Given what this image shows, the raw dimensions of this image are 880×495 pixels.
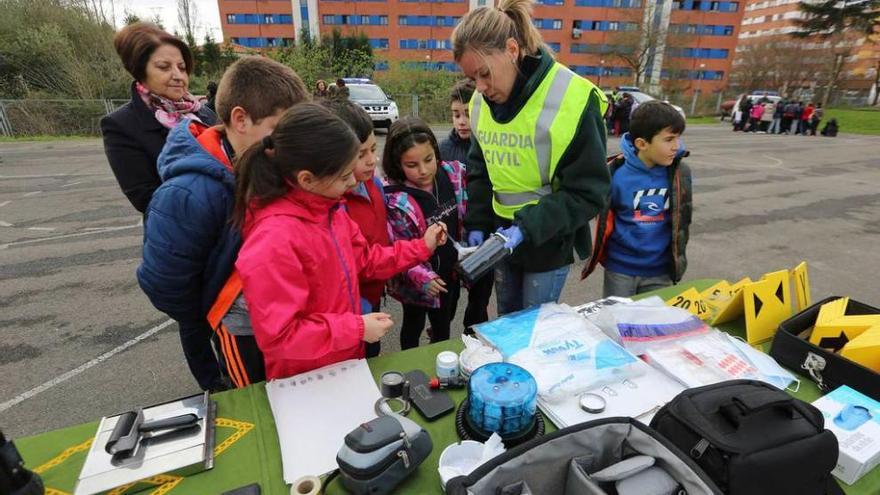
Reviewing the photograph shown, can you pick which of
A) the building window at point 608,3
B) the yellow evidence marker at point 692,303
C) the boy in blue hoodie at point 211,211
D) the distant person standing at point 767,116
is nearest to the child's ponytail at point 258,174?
the boy in blue hoodie at point 211,211

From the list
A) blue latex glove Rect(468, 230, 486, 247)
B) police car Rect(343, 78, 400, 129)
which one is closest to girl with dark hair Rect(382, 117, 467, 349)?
blue latex glove Rect(468, 230, 486, 247)

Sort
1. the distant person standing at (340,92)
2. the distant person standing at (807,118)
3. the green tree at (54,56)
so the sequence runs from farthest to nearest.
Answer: the distant person standing at (807,118) → the green tree at (54,56) → the distant person standing at (340,92)

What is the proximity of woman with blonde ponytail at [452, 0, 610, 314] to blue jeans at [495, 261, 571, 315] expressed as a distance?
0.20 meters

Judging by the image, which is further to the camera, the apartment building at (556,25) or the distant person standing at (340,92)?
the apartment building at (556,25)

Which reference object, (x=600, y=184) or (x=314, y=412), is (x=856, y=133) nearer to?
(x=600, y=184)

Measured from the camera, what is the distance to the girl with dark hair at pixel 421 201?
2227mm

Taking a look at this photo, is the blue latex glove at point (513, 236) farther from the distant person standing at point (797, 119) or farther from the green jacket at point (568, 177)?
the distant person standing at point (797, 119)

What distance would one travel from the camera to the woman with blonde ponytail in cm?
171

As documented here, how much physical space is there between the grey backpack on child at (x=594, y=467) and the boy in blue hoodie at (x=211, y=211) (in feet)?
3.83

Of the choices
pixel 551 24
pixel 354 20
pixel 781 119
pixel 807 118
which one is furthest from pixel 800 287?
pixel 551 24

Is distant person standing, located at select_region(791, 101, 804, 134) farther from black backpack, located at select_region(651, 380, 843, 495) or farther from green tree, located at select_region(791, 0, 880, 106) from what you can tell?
black backpack, located at select_region(651, 380, 843, 495)

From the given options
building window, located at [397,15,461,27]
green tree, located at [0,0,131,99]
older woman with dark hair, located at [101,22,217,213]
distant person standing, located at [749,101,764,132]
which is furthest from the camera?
building window, located at [397,15,461,27]

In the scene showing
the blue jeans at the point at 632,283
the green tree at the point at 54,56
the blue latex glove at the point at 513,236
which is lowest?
the blue jeans at the point at 632,283

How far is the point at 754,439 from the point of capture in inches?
37.0
